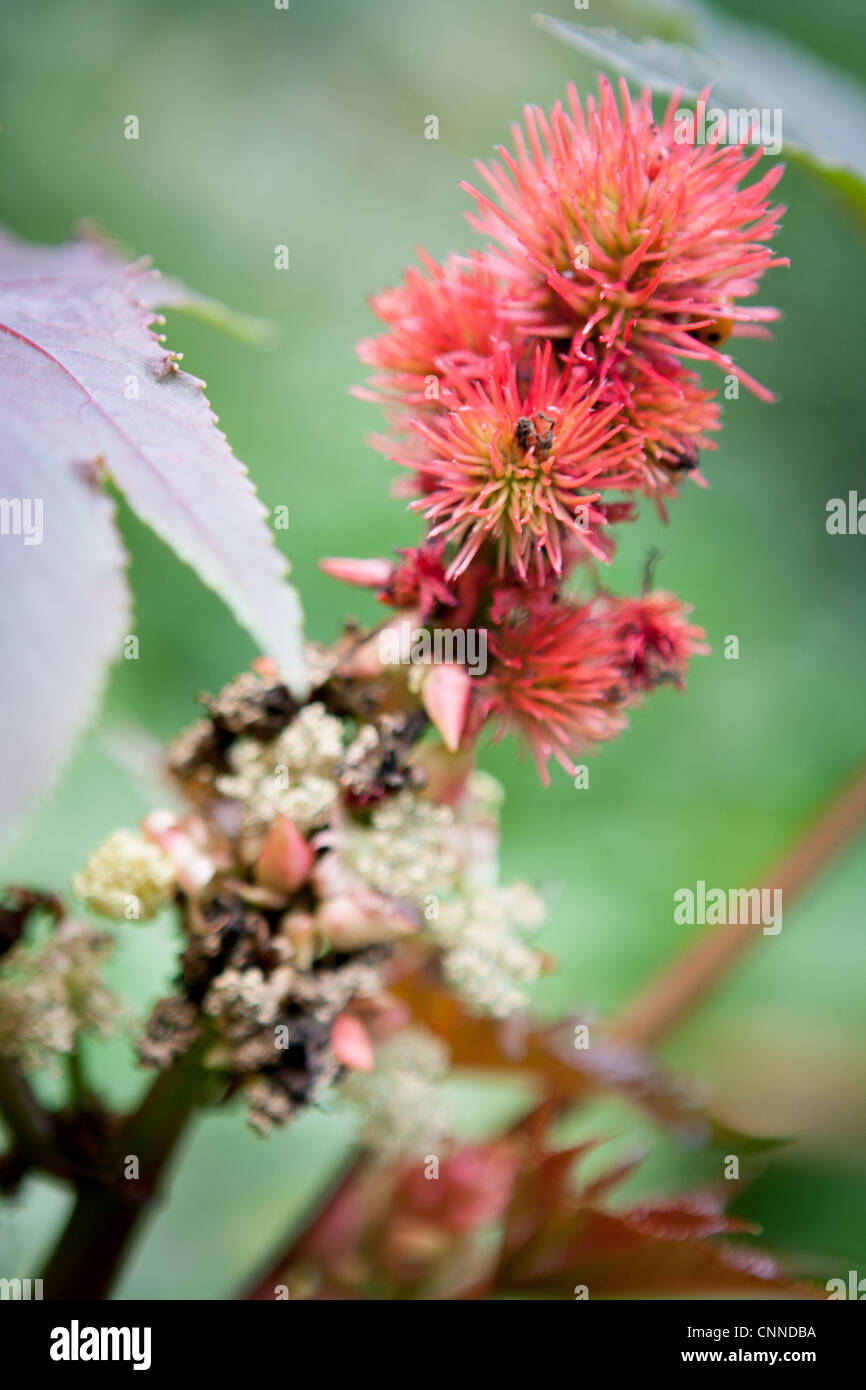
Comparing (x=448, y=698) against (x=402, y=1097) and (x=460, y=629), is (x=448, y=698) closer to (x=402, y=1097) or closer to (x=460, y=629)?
(x=460, y=629)

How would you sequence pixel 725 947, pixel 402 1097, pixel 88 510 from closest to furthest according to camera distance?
1. pixel 88 510
2. pixel 402 1097
3. pixel 725 947

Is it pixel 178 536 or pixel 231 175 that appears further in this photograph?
pixel 231 175

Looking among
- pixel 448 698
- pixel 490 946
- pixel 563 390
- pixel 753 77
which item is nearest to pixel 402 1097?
pixel 490 946

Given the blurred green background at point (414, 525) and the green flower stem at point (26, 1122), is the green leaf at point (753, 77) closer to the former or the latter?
the blurred green background at point (414, 525)

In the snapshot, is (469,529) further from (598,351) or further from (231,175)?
(231,175)

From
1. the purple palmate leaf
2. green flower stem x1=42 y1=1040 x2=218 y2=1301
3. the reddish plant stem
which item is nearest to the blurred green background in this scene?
the reddish plant stem

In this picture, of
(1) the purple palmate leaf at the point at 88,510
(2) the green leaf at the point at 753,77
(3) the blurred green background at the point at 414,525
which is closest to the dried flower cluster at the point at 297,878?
(1) the purple palmate leaf at the point at 88,510
